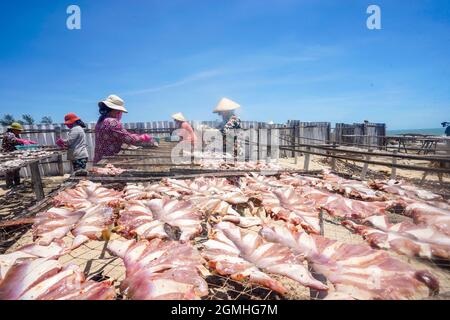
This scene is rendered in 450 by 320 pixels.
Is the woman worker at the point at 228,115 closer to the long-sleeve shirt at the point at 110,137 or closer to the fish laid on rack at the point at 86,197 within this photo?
the long-sleeve shirt at the point at 110,137

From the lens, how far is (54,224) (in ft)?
6.50

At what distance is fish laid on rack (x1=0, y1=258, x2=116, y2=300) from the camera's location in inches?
46.7

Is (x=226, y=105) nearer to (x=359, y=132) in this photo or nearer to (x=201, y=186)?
(x=201, y=186)

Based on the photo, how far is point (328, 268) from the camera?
4.71 ft

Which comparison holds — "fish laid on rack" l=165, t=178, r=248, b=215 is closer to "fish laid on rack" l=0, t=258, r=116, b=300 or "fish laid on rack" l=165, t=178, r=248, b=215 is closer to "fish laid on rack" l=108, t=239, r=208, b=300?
"fish laid on rack" l=108, t=239, r=208, b=300

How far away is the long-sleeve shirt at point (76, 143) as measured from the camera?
611 centimetres

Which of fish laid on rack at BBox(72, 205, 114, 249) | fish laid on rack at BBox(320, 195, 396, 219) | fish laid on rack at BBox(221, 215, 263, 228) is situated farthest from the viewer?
fish laid on rack at BBox(320, 195, 396, 219)

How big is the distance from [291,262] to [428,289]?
2.29 ft

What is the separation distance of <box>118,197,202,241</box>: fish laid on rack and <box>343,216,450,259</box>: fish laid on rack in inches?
53.0

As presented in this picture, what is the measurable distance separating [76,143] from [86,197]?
4283 millimetres

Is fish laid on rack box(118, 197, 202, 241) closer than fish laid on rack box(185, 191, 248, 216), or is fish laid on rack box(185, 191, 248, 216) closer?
fish laid on rack box(118, 197, 202, 241)

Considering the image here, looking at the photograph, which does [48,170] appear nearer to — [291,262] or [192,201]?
[192,201]

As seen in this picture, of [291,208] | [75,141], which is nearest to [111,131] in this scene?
[75,141]

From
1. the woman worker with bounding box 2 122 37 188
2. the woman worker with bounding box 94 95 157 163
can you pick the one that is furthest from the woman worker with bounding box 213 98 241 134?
the woman worker with bounding box 2 122 37 188
